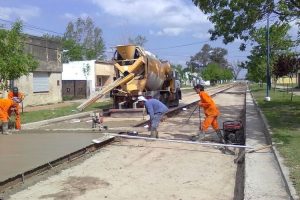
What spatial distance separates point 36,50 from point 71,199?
28.1 m

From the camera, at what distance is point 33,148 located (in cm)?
1277

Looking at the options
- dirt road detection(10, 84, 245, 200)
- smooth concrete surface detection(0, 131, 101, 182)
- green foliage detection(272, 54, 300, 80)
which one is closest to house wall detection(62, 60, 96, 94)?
green foliage detection(272, 54, 300, 80)

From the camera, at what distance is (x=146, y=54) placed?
2377 centimetres

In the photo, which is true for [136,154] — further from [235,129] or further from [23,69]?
[23,69]

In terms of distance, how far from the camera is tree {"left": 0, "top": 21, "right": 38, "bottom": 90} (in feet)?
69.1

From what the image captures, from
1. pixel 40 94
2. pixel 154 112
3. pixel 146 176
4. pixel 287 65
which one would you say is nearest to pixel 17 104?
pixel 154 112

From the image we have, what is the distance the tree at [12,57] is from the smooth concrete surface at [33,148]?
581cm

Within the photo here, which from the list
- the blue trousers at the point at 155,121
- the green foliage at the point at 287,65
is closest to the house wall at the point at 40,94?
the green foliage at the point at 287,65

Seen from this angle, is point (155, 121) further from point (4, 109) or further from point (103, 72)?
point (103, 72)

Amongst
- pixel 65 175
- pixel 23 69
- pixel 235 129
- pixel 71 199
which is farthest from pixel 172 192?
pixel 23 69

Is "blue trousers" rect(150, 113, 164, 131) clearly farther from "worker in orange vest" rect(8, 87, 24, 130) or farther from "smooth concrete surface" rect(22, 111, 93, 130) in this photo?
"smooth concrete surface" rect(22, 111, 93, 130)

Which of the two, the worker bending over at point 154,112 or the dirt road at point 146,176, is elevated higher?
the worker bending over at point 154,112

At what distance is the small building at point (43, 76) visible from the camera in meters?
33.1

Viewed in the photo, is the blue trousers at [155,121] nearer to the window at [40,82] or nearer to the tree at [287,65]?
the window at [40,82]
